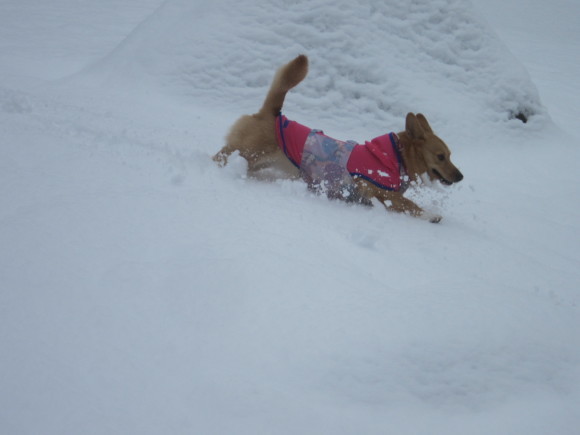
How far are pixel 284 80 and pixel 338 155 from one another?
0.58 meters

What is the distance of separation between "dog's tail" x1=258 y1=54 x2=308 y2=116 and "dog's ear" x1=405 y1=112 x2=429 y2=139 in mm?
718

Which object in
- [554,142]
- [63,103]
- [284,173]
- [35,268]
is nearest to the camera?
[35,268]

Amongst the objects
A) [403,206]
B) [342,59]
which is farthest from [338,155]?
[342,59]

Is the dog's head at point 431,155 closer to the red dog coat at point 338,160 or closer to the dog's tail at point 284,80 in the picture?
the red dog coat at point 338,160

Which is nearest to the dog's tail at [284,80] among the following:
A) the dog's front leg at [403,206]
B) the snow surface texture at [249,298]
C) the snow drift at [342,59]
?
the snow surface texture at [249,298]

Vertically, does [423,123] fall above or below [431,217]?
above

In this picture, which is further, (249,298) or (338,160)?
(338,160)

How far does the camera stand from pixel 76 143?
2.20 metres

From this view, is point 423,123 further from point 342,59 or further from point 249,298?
point 342,59

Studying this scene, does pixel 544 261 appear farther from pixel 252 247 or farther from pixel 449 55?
pixel 449 55

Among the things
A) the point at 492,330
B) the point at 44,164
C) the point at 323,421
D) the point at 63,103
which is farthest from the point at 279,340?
the point at 63,103

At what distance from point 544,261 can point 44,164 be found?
8.31ft

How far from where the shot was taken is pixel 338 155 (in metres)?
2.59

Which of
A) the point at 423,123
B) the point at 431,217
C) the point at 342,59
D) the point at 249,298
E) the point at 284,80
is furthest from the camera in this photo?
the point at 342,59
